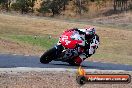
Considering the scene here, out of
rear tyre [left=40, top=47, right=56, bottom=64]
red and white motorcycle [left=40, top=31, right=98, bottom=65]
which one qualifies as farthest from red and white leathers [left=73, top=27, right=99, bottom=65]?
rear tyre [left=40, top=47, right=56, bottom=64]

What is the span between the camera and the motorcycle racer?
17159mm

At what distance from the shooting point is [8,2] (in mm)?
108188

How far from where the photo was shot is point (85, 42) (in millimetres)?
17328

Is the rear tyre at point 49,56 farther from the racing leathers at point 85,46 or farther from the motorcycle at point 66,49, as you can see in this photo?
the racing leathers at point 85,46

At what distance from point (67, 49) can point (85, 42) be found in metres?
0.72

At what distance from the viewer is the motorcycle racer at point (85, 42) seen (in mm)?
17159

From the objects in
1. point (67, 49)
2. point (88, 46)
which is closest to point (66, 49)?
point (67, 49)

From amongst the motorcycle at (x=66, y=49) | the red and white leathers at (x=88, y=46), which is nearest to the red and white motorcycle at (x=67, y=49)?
the motorcycle at (x=66, y=49)

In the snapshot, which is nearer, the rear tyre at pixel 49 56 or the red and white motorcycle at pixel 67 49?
the red and white motorcycle at pixel 67 49

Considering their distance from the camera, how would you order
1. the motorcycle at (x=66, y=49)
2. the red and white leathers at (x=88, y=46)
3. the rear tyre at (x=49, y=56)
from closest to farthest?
the motorcycle at (x=66, y=49) → the red and white leathers at (x=88, y=46) → the rear tyre at (x=49, y=56)

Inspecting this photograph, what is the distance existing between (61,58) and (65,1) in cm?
9436

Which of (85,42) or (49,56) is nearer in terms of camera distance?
(85,42)

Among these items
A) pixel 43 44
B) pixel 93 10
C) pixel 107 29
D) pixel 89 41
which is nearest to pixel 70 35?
pixel 89 41

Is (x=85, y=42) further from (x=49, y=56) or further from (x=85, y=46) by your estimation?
(x=49, y=56)
